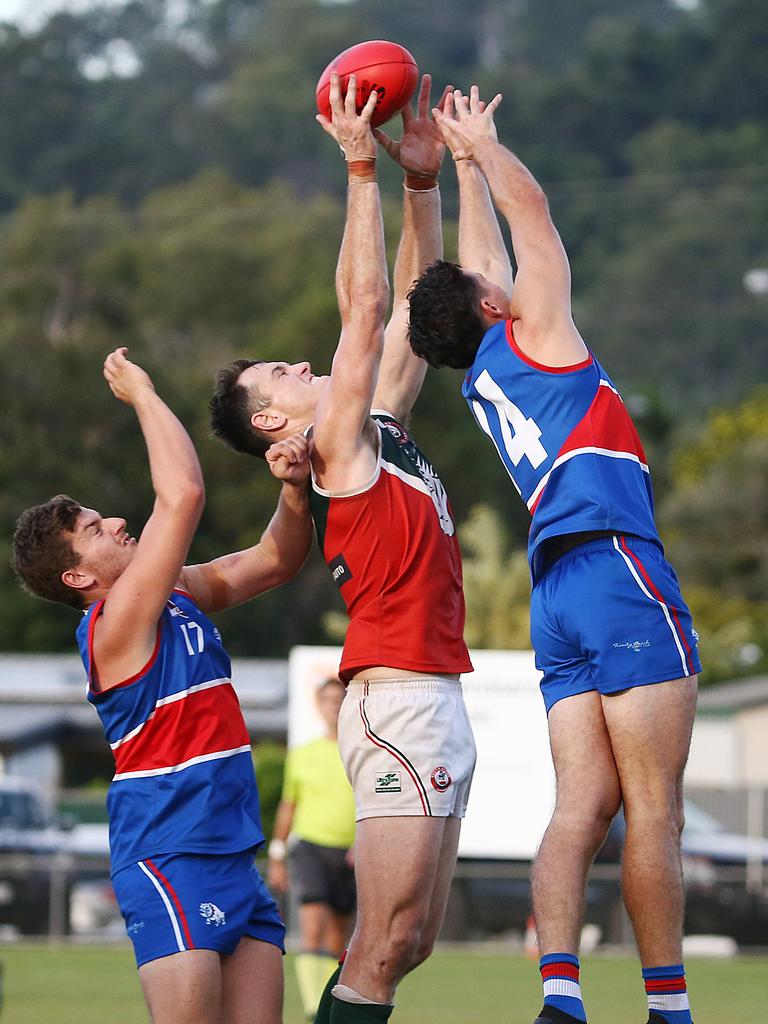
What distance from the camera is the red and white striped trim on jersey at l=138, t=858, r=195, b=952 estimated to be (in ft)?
19.0

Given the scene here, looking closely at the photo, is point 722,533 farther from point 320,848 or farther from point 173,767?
point 173,767

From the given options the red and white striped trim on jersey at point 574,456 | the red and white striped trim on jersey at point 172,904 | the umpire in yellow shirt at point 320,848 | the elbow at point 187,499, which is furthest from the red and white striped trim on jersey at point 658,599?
the umpire in yellow shirt at point 320,848

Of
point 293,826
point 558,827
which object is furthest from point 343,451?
point 293,826

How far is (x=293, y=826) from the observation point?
46.3 feet

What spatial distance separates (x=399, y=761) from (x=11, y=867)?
614 inches

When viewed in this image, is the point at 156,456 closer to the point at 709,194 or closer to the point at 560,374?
the point at 560,374

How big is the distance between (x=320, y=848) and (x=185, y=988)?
284 inches

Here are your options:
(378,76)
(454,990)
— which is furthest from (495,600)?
(378,76)

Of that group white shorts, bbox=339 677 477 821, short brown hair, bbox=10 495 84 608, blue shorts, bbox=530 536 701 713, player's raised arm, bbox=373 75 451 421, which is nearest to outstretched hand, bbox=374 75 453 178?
player's raised arm, bbox=373 75 451 421

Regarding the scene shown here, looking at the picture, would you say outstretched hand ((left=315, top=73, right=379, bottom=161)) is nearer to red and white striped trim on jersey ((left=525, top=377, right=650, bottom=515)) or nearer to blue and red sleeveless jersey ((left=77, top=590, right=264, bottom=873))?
red and white striped trim on jersey ((left=525, top=377, right=650, bottom=515))

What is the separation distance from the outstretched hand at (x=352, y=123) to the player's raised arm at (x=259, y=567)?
1227mm

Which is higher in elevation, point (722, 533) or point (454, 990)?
point (722, 533)

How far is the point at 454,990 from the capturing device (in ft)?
51.7

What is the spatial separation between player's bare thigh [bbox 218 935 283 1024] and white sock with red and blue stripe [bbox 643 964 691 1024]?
4.04 feet
